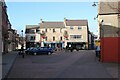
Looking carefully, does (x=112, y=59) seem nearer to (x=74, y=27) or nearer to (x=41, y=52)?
(x=41, y=52)

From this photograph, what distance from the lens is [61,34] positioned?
106 metres

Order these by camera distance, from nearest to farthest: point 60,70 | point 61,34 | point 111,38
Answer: point 60,70
point 111,38
point 61,34

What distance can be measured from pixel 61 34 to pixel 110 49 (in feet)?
240

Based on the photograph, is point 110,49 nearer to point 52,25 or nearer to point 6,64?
point 6,64

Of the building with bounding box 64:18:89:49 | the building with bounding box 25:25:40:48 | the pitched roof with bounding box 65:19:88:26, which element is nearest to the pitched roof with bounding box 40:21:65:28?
the pitched roof with bounding box 65:19:88:26

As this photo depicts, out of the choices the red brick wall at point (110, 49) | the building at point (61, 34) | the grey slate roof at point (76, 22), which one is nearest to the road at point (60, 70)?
the red brick wall at point (110, 49)

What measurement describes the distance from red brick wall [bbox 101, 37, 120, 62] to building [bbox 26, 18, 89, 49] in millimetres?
69508

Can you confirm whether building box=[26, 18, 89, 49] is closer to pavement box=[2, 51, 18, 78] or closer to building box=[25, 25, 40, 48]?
building box=[25, 25, 40, 48]

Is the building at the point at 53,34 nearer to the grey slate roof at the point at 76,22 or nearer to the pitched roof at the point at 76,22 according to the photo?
the pitched roof at the point at 76,22

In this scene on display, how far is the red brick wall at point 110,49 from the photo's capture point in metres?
32.4

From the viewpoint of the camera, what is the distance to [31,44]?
10994 centimetres

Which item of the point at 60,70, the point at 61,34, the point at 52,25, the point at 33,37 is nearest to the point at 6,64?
the point at 60,70

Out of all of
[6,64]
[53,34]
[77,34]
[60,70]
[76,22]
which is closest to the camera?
[60,70]

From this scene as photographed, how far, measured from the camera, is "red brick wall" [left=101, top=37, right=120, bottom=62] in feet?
106
